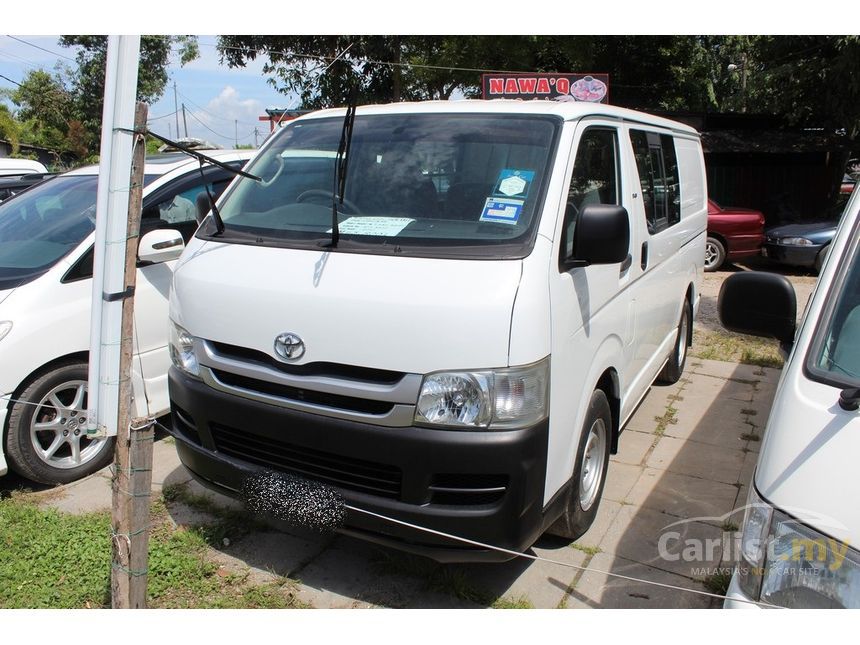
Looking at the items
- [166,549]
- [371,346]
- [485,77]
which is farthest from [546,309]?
[485,77]

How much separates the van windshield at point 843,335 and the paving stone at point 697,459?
2.30 meters

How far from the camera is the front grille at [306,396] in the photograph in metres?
2.76

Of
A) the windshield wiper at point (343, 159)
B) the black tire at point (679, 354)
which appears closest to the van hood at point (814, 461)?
the windshield wiper at point (343, 159)

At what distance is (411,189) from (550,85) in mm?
10961

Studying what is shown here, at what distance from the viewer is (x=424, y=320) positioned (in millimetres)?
2660

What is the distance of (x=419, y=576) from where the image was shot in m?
3.30

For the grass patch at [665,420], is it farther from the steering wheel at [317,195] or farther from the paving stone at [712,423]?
the steering wheel at [317,195]

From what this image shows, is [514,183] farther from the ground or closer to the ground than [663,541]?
farther from the ground

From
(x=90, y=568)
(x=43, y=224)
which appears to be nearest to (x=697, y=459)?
(x=90, y=568)

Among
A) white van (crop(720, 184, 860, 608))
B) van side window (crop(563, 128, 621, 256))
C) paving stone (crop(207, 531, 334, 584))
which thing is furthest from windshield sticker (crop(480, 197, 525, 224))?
paving stone (crop(207, 531, 334, 584))

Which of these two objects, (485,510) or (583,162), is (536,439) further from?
(583,162)

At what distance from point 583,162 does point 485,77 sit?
10.8 metres

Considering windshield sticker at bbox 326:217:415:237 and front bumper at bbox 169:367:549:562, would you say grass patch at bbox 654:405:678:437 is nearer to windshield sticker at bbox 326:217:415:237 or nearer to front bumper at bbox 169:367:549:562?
front bumper at bbox 169:367:549:562

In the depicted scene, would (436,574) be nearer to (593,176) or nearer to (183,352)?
(183,352)
